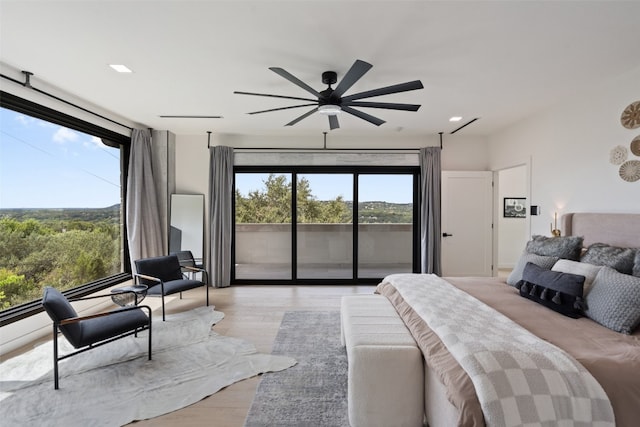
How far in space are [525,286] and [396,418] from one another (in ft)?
5.34

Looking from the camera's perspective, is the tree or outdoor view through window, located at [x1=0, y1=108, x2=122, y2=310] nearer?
outdoor view through window, located at [x1=0, y1=108, x2=122, y2=310]

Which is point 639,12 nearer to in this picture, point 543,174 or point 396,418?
point 543,174

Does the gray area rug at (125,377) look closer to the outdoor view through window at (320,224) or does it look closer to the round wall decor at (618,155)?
the outdoor view through window at (320,224)

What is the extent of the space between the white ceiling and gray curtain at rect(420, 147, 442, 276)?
155 centimetres

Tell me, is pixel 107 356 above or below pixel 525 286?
below

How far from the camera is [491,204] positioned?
521 cm

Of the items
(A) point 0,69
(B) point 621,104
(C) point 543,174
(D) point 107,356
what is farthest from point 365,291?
(A) point 0,69

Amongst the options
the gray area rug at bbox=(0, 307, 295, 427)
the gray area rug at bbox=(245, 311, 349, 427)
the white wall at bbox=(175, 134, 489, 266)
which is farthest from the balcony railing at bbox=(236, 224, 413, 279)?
the gray area rug at bbox=(0, 307, 295, 427)

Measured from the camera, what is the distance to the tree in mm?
5289

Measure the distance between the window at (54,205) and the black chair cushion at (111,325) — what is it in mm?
1084

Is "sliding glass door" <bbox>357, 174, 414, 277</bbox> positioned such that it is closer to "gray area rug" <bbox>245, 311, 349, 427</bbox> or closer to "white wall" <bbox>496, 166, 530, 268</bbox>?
"gray area rug" <bbox>245, 311, 349, 427</bbox>

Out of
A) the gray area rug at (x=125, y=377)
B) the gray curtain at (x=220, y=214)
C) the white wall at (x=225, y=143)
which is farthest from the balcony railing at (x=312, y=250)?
the gray area rug at (x=125, y=377)

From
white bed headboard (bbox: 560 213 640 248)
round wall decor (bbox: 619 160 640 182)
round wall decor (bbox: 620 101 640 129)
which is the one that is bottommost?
white bed headboard (bbox: 560 213 640 248)

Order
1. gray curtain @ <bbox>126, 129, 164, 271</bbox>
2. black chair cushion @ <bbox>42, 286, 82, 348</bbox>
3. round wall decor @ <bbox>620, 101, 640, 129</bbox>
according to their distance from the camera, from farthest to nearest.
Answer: gray curtain @ <bbox>126, 129, 164, 271</bbox>
round wall decor @ <bbox>620, 101, 640, 129</bbox>
black chair cushion @ <bbox>42, 286, 82, 348</bbox>
